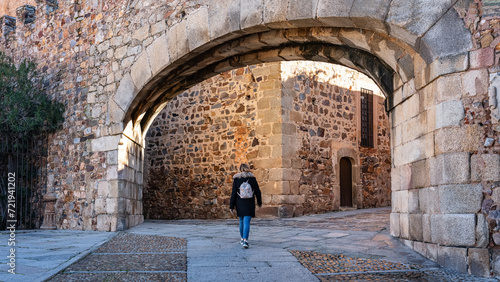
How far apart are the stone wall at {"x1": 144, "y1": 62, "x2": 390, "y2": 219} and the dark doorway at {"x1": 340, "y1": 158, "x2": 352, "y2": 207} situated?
1.10 feet

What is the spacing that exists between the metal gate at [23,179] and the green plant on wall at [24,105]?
26cm

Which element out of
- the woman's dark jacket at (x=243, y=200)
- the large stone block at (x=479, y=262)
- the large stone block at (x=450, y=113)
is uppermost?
the large stone block at (x=450, y=113)

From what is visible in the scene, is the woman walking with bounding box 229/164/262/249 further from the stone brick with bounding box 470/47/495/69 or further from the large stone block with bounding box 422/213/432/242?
the stone brick with bounding box 470/47/495/69

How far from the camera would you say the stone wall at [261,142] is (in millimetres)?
10461

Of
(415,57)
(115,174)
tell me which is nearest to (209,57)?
(115,174)

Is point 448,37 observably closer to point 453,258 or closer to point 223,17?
point 453,258

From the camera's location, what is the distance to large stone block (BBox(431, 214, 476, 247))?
13.4 feet

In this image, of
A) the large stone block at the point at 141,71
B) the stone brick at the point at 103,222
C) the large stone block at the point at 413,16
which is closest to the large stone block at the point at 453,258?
the large stone block at the point at 413,16

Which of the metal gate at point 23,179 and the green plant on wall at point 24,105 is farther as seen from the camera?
the metal gate at point 23,179

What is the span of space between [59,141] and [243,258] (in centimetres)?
615

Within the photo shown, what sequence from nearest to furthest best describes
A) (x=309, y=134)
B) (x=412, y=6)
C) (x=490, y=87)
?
(x=490, y=87)
(x=412, y=6)
(x=309, y=134)

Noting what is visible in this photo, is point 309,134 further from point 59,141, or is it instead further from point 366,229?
point 59,141

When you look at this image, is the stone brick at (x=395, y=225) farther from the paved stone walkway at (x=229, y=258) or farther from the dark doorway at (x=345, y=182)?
the dark doorway at (x=345, y=182)

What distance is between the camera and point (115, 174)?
820cm
